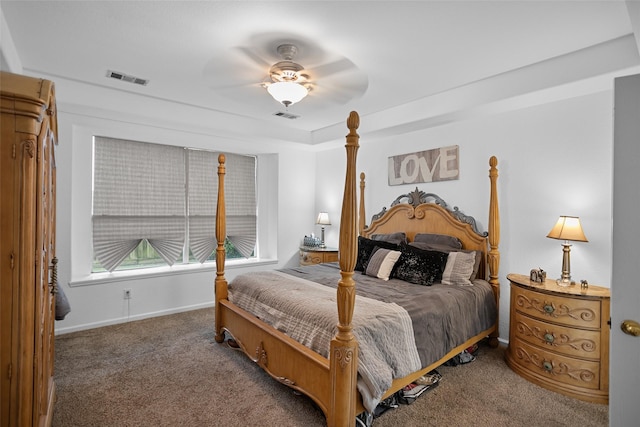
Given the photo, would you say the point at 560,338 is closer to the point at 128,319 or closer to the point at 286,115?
the point at 286,115

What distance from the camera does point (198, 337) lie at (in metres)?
3.42

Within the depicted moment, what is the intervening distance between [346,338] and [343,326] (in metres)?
0.07

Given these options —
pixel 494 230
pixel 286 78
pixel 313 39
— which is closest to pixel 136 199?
pixel 286 78

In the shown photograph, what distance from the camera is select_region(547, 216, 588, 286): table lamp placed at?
261 cm

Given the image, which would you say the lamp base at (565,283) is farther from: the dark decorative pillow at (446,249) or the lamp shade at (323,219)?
the lamp shade at (323,219)

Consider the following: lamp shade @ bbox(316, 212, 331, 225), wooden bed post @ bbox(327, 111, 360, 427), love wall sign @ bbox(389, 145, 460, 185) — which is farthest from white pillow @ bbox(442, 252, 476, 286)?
lamp shade @ bbox(316, 212, 331, 225)

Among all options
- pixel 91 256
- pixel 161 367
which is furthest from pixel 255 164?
pixel 161 367

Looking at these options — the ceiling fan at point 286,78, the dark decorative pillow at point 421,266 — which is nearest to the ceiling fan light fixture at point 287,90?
the ceiling fan at point 286,78

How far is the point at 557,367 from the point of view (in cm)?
245

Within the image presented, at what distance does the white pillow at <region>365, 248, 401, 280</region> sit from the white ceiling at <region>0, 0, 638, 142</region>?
1.70 m

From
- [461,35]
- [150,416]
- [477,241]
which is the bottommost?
[150,416]

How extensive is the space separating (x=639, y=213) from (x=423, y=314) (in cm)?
148

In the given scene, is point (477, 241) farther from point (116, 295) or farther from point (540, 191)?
point (116, 295)

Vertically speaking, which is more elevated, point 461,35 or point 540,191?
point 461,35
